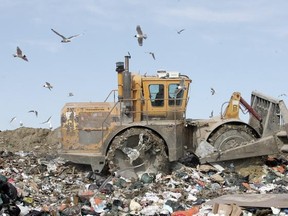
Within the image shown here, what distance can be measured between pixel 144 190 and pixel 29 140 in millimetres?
10142

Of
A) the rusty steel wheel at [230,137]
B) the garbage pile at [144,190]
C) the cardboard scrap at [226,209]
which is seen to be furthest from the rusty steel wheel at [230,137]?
the cardboard scrap at [226,209]

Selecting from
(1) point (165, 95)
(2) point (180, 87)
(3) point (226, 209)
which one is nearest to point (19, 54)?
(1) point (165, 95)

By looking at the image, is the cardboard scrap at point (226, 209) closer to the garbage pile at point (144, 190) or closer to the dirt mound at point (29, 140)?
the garbage pile at point (144, 190)

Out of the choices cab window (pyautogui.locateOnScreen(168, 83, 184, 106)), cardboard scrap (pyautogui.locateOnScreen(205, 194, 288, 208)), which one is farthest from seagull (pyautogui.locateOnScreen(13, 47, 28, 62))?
cardboard scrap (pyautogui.locateOnScreen(205, 194, 288, 208))

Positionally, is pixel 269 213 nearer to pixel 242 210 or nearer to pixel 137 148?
pixel 242 210

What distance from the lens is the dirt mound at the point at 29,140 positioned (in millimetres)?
19308

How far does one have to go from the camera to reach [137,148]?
12203 mm

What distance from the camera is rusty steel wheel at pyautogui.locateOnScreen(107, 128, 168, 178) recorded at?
12.2 m

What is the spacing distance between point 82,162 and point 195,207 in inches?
143

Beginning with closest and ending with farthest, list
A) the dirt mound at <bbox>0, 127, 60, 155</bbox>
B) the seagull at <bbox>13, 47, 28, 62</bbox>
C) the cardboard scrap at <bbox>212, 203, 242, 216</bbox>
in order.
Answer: the cardboard scrap at <bbox>212, 203, 242, 216</bbox> < the seagull at <bbox>13, 47, 28, 62</bbox> < the dirt mound at <bbox>0, 127, 60, 155</bbox>

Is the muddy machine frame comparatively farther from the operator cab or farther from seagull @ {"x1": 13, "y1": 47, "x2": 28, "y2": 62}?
seagull @ {"x1": 13, "y1": 47, "x2": 28, "y2": 62}

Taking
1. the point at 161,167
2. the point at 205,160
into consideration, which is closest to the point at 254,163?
the point at 205,160

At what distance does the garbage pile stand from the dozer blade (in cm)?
22

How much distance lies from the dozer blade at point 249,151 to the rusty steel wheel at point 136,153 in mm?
1069
